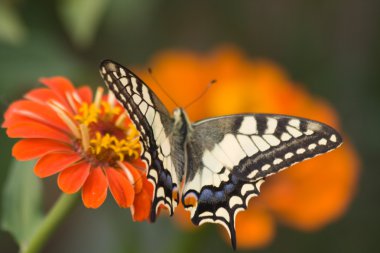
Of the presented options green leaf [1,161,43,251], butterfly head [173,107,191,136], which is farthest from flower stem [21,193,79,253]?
butterfly head [173,107,191,136]

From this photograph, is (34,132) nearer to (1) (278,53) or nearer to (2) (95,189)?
(2) (95,189)

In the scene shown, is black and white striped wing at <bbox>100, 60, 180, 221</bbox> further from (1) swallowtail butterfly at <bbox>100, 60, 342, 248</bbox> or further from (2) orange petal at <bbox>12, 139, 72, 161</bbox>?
(2) orange petal at <bbox>12, 139, 72, 161</bbox>

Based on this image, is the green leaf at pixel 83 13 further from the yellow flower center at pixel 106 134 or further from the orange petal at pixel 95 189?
the orange petal at pixel 95 189

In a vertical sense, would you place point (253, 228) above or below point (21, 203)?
below

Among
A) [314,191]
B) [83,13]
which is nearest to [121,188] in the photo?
[83,13]

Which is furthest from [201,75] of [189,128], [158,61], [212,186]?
[212,186]

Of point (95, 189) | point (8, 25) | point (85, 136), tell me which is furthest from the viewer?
point (8, 25)

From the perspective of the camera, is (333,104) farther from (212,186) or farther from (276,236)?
(212,186)
